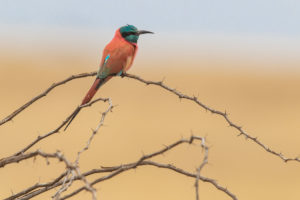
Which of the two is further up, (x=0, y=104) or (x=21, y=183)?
(x=0, y=104)

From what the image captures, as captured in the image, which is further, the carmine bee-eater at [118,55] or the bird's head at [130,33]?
the bird's head at [130,33]

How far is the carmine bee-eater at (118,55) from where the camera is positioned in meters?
4.09

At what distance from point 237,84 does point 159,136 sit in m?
11.9

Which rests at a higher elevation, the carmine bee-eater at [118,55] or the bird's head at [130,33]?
the bird's head at [130,33]

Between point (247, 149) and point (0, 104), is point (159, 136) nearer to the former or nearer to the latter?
point (247, 149)

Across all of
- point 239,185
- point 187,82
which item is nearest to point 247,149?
point 239,185

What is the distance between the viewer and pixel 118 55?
173 inches

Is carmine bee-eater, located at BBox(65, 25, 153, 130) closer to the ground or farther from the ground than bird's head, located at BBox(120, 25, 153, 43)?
closer to the ground

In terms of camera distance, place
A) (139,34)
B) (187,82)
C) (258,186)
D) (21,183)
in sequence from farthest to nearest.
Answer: (187,82)
(258,186)
(21,183)
(139,34)

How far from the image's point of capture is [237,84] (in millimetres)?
30000

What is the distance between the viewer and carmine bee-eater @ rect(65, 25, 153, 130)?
4089 millimetres

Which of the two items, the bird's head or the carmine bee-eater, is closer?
the carmine bee-eater

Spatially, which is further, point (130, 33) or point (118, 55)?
point (130, 33)

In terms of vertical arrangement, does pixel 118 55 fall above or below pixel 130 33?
below
